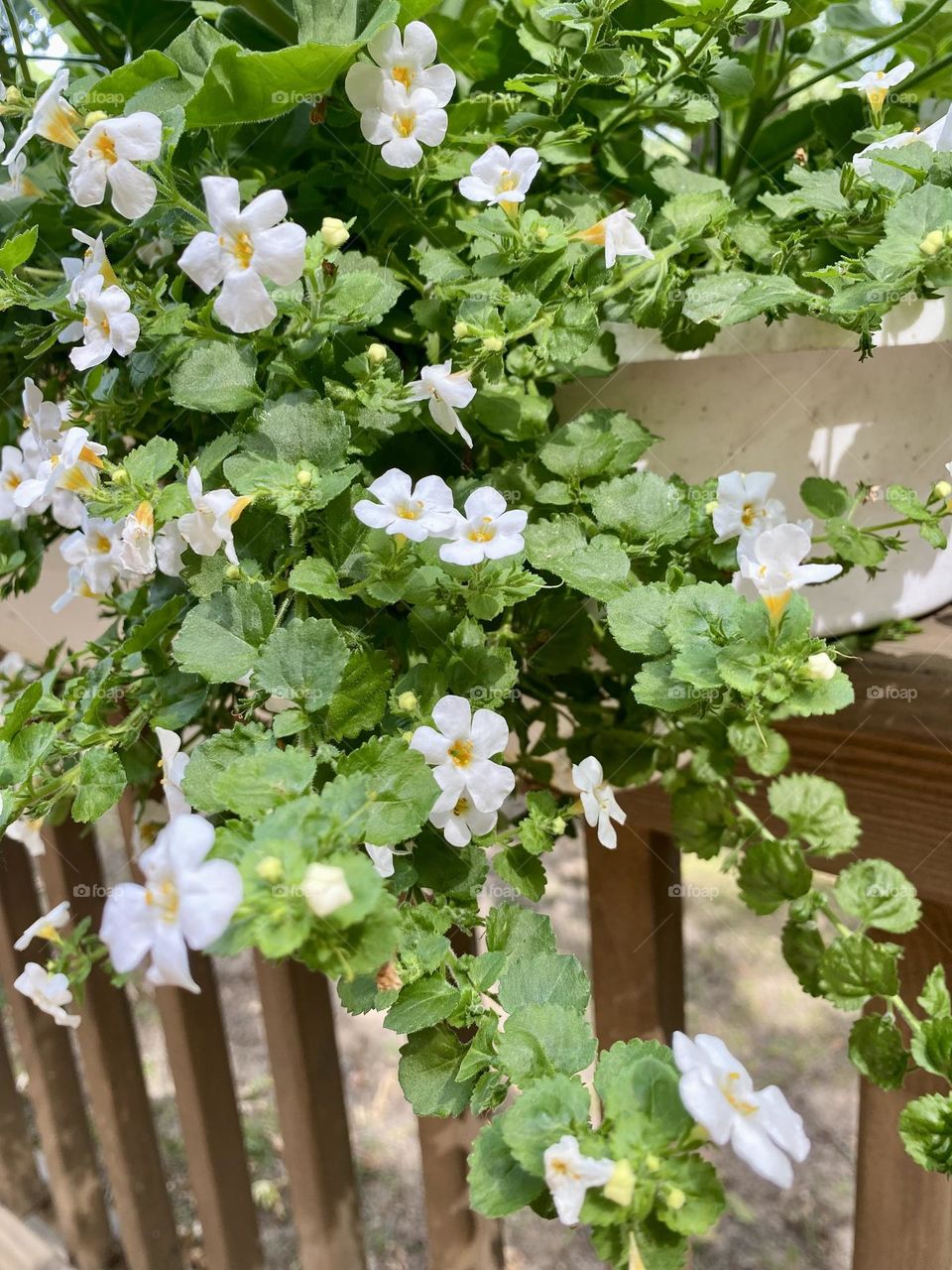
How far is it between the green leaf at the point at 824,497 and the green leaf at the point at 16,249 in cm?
43

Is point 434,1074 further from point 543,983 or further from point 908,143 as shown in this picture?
point 908,143

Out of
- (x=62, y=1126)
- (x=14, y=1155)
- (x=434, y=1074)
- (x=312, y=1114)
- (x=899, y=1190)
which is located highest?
(x=434, y=1074)

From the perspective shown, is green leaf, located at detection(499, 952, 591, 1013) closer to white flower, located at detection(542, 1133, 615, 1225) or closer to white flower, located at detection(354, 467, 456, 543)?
white flower, located at detection(542, 1133, 615, 1225)

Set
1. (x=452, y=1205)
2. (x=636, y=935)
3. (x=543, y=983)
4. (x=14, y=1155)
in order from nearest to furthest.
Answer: (x=543, y=983), (x=636, y=935), (x=452, y=1205), (x=14, y=1155)

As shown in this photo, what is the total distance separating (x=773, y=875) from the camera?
1.76 ft

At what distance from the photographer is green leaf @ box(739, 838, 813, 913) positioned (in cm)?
53

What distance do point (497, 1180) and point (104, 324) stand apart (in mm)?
394

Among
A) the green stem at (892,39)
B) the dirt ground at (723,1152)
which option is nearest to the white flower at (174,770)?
the green stem at (892,39)

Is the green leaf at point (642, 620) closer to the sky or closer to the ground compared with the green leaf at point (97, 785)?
closer to the sky

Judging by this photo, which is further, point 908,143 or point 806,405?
point 806,405

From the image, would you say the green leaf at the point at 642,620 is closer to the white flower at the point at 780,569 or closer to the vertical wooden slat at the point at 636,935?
the white flower at the point at 780,569

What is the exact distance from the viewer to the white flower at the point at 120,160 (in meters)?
0.41

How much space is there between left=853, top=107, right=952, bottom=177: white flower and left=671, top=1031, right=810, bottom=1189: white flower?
401mm

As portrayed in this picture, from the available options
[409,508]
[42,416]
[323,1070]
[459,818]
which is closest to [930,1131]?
[459,818]
